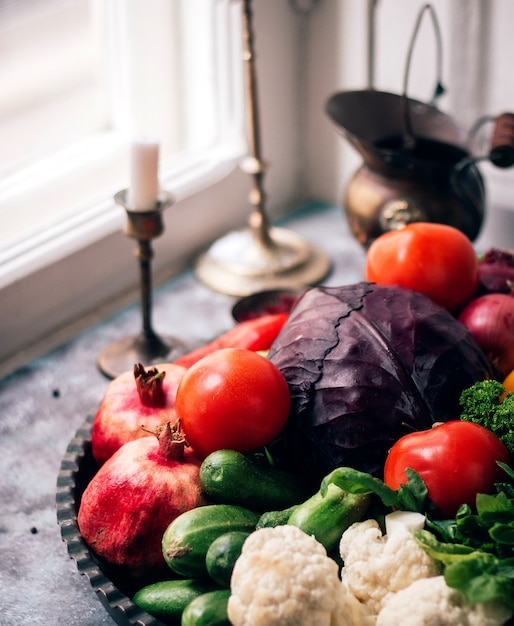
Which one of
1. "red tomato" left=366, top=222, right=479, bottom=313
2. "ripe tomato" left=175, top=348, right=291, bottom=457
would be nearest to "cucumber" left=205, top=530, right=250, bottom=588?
"ripe tomato" left=175, top=348, right=291, bottom=457

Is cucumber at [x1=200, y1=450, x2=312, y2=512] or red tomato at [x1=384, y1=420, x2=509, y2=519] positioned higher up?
red tomato at [x1=384, y1=420, x2=509, y2=519]

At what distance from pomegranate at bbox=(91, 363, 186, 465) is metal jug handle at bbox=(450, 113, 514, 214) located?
2.02ft

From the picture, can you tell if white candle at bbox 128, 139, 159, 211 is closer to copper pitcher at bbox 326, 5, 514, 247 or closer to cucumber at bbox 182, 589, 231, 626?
copper pitcher at bbox 326, 5, 514, 247

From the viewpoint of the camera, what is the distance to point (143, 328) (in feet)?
4.40

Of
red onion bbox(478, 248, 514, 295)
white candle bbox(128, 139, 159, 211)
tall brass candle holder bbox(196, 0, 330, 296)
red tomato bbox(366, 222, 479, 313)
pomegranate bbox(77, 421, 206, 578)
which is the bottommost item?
tall brass candle holder bbox(196, 0, 330, 296)

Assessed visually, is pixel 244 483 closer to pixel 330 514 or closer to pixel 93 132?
pixel 330 514

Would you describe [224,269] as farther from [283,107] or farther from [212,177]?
[283,107]

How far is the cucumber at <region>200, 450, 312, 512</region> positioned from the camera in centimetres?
82

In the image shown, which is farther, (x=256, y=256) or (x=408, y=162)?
(x=256, y=256)

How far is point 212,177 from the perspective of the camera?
1.67 metres

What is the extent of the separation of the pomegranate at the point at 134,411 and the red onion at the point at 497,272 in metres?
0.44

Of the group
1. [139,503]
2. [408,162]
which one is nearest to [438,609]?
[139,503]

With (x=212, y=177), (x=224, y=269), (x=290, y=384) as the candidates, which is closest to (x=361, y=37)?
(x=212, y=177)

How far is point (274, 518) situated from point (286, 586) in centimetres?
13
